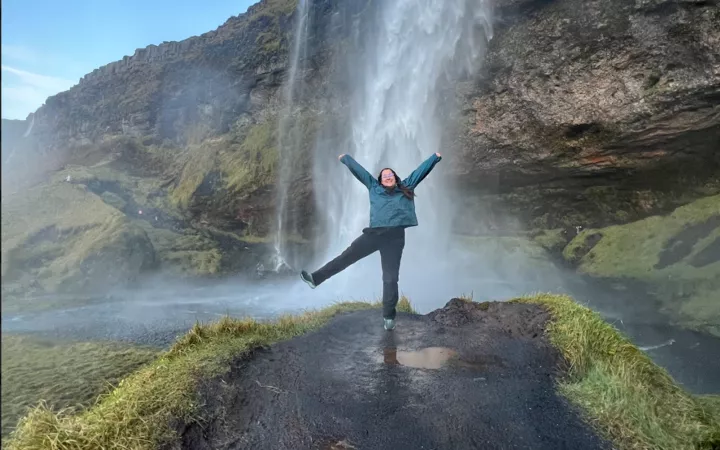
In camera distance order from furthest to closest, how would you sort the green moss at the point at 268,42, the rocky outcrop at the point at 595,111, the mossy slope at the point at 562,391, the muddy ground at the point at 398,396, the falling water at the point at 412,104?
the green moss at the point at 268,42, the falling water at the point at 412,104, the rocky outcrop at the point at 595,111, the muddy ground at the point at 398,396, the mossy slope at the point at 562,391

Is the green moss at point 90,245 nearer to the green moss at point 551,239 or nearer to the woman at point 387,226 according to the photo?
the woman at point 387,226

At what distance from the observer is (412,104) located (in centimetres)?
2945

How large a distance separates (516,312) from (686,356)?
792cm

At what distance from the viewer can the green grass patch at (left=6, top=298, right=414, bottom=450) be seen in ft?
12.5

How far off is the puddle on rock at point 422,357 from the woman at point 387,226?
122 cm

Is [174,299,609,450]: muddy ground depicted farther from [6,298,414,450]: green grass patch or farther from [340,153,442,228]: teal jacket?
[340,153,442,228]: teal jacket

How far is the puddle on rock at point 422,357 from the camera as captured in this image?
643 cm

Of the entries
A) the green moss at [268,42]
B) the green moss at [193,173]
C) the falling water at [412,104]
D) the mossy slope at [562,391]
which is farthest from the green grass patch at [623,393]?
the green moss at [268,42]

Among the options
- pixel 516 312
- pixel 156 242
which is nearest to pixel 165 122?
A: pixel 156 242

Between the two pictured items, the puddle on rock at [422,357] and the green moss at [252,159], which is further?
the green moss at [252,159]

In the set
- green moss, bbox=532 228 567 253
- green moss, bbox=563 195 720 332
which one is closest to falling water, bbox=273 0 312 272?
green moss, bbox=532 228 567 253

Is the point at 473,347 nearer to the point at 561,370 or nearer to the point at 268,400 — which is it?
the point at 561,370

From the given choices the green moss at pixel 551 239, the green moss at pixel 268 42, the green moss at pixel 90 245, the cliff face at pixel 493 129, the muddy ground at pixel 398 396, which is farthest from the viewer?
the green moss at pixel 268 42

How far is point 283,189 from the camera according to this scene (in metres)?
36.9
